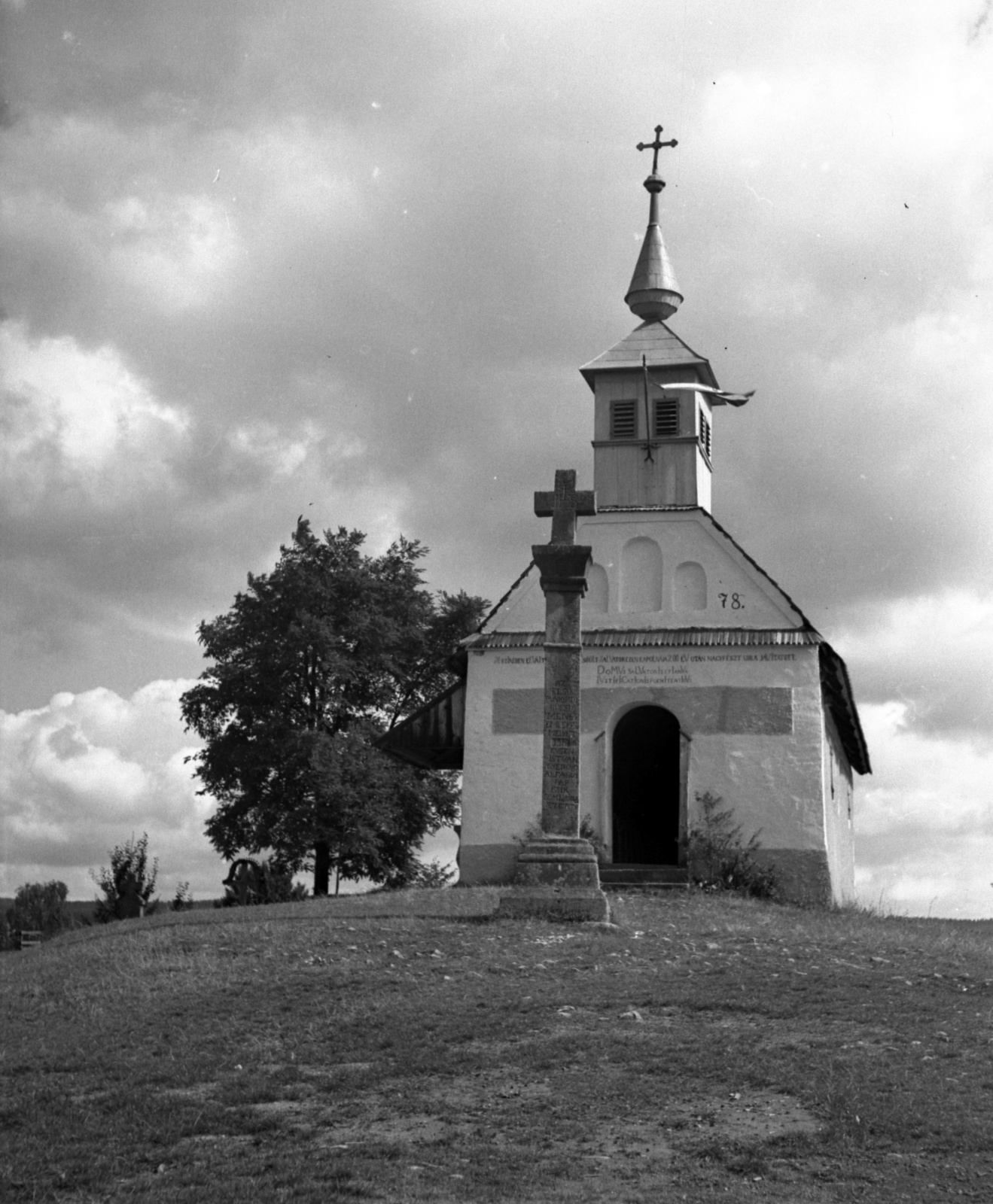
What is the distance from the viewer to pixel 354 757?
35375mm

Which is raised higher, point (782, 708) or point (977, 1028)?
point (782, 708)

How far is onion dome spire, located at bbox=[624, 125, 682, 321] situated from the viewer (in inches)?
1308

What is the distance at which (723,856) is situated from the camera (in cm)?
2695

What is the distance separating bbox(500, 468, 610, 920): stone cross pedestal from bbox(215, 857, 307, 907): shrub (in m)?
9.62

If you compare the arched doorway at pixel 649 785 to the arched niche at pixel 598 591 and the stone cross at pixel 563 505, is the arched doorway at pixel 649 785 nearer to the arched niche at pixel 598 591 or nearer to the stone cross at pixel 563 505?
the arched niche at pixel 598 591

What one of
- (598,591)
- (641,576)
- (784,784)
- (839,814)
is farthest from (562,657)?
(839,814)

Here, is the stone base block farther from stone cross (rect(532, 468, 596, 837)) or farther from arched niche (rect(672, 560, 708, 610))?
arched niche (rect(672, 560, 708, 610))

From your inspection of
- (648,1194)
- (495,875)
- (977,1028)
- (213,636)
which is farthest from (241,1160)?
(213,636)

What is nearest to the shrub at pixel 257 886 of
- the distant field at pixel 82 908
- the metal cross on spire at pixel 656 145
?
the distant field at pixel 82 908

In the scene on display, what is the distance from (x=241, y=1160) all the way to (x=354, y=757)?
25919mm

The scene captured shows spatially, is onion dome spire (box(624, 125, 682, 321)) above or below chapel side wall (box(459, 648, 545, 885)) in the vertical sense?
above

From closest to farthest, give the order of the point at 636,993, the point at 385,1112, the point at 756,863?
1. the point at 385,1112
2. the point at 636,993
3. the point at 756,863

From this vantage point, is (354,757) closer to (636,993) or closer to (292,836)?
(292,836)

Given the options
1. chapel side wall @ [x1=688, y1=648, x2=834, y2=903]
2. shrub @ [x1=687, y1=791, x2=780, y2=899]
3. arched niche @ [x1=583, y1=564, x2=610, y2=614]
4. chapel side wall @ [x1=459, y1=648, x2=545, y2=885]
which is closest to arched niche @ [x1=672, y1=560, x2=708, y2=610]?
arched niche @ [x1=583, y1=564, x2=610, y2=614]
